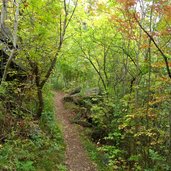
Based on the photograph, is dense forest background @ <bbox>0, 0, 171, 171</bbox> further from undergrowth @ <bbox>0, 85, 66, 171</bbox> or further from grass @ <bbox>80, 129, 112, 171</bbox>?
grass @ <bbox>80, 129, 112, 171</bbox>

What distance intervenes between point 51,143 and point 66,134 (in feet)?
9.57

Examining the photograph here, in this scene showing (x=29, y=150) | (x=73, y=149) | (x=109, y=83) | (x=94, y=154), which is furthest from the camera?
(x=109, y=83)

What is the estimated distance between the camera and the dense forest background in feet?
26.0

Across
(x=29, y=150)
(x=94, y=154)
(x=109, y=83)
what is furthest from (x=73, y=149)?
(x=109, y=83)

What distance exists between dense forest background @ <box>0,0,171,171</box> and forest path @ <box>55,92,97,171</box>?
461 millimetres

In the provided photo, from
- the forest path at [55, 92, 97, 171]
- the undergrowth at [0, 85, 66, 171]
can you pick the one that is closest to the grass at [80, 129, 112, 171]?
the forest path at [55, 92, 97, 171]

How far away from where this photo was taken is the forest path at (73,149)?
369 inches

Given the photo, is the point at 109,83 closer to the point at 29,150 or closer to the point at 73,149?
the point at 73,149

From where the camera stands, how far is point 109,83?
14.2 metres

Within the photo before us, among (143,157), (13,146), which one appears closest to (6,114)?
(13,146)

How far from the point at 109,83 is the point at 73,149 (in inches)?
190

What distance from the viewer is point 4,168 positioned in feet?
20.3

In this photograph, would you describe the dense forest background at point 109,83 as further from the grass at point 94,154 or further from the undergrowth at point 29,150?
the grass at point 94,154

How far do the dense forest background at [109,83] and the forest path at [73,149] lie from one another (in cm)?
46
